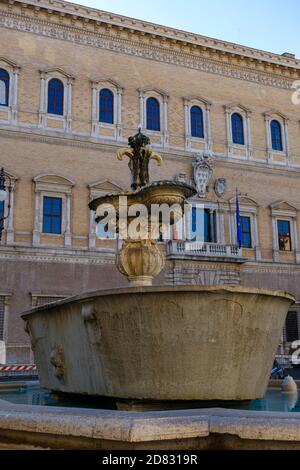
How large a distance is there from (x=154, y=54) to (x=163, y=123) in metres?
3.21

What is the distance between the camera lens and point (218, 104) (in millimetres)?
24922

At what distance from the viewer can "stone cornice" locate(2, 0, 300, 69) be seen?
21656 mm

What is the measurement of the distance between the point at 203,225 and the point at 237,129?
5261 mm

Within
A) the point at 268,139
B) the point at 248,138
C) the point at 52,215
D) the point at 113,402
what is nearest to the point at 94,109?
the point at 52,215

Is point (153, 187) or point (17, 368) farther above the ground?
point (153, 187)

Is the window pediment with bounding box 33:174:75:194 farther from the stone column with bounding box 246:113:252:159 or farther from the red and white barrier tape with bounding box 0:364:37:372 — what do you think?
the stone column with bounding box 246:113:252:159

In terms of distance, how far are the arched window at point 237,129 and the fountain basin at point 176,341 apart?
2020 centimetres

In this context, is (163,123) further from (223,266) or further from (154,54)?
(223,266)

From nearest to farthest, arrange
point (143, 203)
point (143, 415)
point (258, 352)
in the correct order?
point (143, 415) < point (258, 352) < point (143, 203)

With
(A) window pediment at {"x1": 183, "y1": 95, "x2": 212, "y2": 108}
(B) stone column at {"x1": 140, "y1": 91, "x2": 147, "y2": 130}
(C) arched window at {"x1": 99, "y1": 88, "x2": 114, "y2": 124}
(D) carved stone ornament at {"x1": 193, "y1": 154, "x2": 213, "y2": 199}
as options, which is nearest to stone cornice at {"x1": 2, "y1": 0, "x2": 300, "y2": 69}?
(A) window pediment at {"x1": 183, "y1": 95, "x2": 212, "y2": 108}

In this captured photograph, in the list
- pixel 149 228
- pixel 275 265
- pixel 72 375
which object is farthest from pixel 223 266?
pixel 72 375

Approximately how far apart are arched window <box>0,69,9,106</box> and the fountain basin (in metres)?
16.6

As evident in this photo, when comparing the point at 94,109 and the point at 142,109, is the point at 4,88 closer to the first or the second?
the point at 94,109

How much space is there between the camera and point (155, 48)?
2392cm
